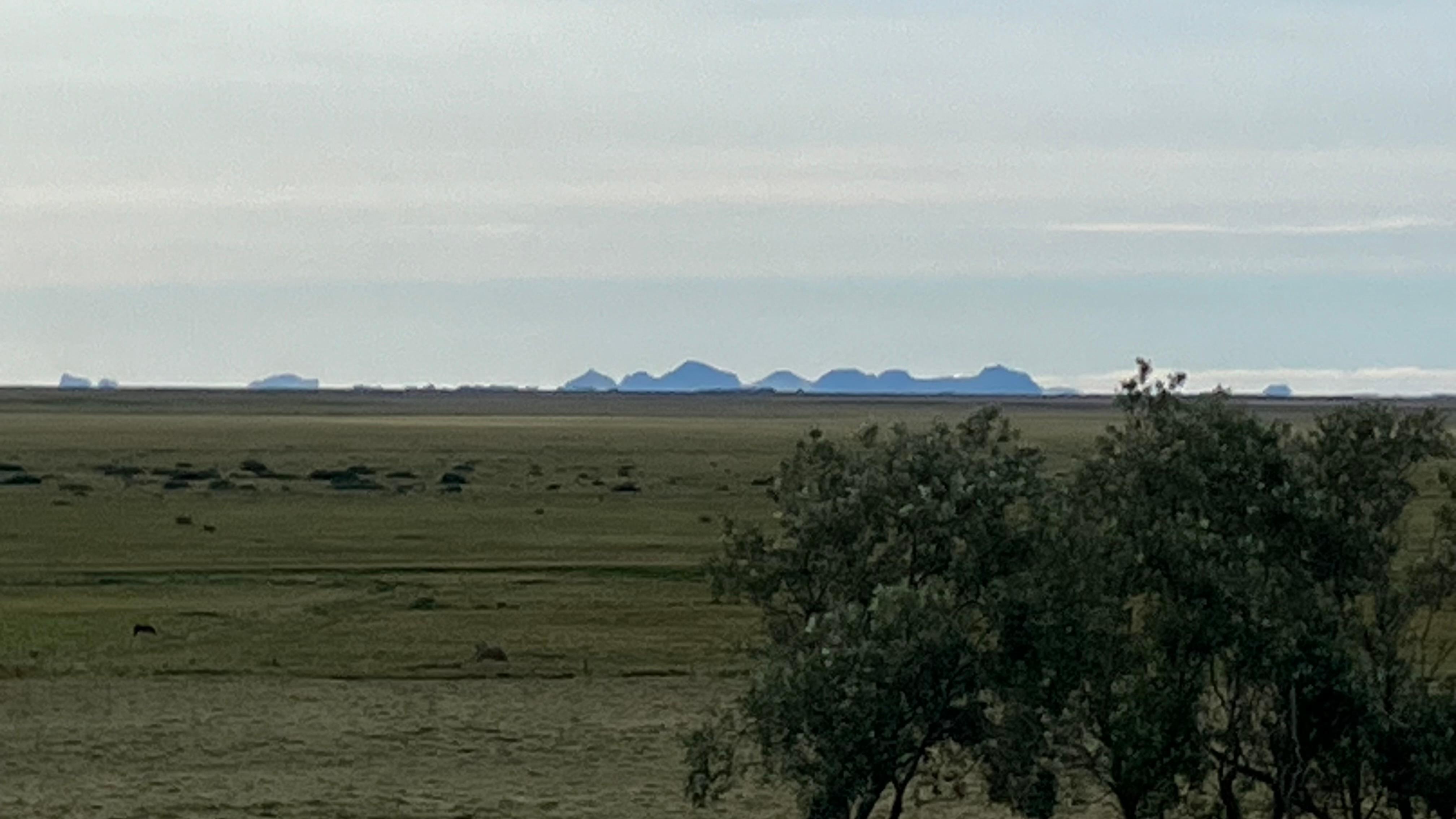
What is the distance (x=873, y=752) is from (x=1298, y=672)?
430cm

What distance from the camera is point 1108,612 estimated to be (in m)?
20.4

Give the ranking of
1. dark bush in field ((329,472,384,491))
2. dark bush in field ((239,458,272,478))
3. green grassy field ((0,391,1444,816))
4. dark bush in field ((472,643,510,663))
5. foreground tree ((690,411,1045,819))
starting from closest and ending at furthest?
foreground tree ((690,411,1045,819)) → green grassy field ((0,391,1444,816)) → dark bush in field ((472,643,510,663)) → dark bush in field ((329,472,384,491)) → dark bush in field ((239,458,272,478))

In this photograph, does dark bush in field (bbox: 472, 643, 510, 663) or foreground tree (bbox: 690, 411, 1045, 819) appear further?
dark bush in field (bbox: 472, 643, 510, 663)

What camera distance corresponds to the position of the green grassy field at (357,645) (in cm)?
3181

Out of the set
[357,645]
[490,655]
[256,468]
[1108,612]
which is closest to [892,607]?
[1108,612]

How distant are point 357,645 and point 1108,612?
92.7 ft

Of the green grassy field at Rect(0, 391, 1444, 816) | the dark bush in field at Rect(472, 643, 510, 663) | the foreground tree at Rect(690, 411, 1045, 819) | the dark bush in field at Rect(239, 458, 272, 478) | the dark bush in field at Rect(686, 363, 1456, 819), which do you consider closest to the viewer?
the foreground tree at Rect(690, 411, 1045, 819)

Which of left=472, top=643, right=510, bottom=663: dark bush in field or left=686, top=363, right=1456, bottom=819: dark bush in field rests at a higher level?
left=686, top=363, right=1456, bottom=819: dark bush in field

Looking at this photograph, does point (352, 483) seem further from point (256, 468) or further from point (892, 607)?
point (892, 607)

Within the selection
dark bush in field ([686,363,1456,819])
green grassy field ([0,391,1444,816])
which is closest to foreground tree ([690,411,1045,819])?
dark bush in field ([686,363,1456,819])

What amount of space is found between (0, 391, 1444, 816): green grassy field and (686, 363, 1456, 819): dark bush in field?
92.9 inches

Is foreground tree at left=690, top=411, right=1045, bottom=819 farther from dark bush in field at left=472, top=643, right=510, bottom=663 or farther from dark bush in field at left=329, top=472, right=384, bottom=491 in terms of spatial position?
dark bush in field at left=329, top=472, right=384, bottom=491

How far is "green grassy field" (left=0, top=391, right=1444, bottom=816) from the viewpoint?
31812mm

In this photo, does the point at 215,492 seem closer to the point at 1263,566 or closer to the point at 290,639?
the point at 290,639
